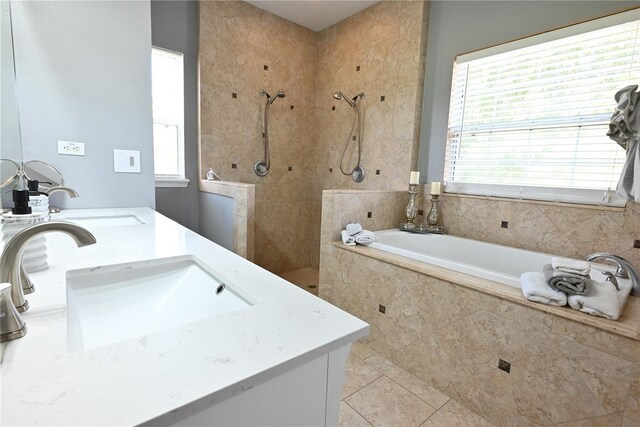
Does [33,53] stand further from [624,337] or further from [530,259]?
[530,259]

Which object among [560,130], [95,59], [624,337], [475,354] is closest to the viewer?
[624,337]

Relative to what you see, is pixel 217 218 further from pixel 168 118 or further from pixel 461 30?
pixel 461 30

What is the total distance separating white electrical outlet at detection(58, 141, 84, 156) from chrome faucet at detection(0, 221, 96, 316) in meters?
1.51

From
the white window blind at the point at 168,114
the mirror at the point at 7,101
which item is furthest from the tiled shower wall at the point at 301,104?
the mirror at the point at 7,101

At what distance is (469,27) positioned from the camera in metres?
2.50

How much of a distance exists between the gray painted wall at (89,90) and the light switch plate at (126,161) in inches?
1.0

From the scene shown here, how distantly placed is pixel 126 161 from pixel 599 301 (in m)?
2.55

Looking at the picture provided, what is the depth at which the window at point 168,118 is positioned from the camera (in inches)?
111

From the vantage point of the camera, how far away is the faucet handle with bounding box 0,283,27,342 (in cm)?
51

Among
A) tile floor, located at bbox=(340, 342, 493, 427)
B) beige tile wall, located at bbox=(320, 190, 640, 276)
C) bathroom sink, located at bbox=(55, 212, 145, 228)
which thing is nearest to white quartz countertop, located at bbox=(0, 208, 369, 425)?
bathroom sink, located at bbox=(55, 212, 145, 228)

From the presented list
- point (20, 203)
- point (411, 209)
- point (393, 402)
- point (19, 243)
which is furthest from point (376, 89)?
point (19, 243)

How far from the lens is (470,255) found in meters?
2.44

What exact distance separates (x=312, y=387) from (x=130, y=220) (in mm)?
1516

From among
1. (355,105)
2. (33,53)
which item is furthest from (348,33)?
(33,53)
